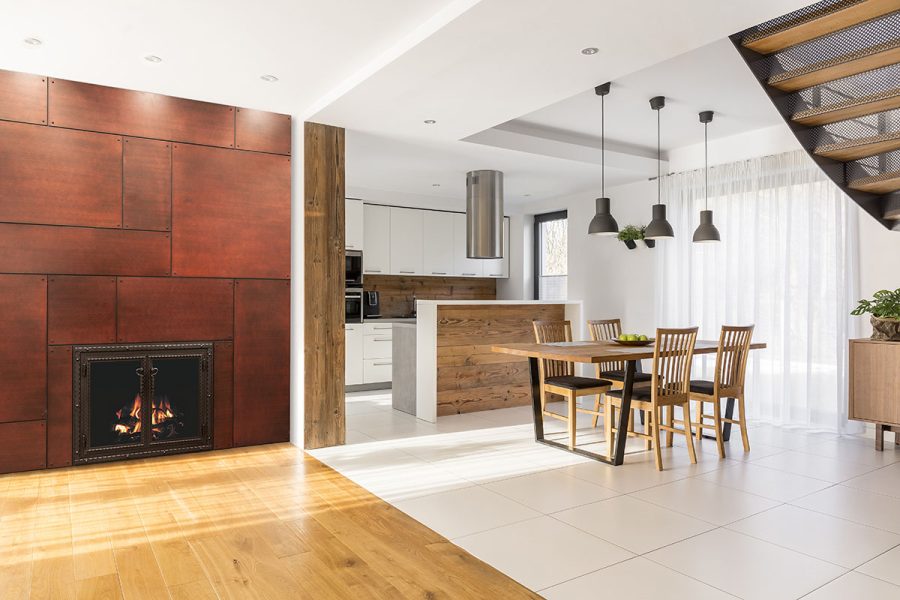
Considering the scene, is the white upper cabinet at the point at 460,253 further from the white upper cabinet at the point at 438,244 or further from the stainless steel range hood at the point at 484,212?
the stainless steel range hood at the point at 484,212

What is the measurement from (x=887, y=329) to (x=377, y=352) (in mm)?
5053

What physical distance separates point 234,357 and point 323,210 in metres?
1.27

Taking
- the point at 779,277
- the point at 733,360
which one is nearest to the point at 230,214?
the point at 733,360

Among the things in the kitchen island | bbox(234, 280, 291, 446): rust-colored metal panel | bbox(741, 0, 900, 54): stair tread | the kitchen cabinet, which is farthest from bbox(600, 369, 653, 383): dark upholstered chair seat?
the kitchen cabinet

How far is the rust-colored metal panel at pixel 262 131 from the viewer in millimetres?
4578

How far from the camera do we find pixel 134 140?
4.22 m

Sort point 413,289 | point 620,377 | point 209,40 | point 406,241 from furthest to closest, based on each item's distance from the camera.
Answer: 1. point 413,289
2. point 406,241
3. point 620,377
4. point 209,40

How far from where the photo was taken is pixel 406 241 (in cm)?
789

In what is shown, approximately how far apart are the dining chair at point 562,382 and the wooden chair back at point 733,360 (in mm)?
800

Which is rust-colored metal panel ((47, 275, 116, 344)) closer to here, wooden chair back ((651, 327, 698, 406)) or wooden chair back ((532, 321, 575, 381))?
wooden chair back ((532, 321, 575, 381))

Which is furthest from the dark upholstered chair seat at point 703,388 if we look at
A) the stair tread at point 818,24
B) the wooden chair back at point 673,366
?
the stair tread at point 818,24

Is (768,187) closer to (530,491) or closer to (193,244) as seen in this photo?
(530,491)

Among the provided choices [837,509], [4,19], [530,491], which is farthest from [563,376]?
[4,19]

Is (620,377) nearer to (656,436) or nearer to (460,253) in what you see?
(656,436)
